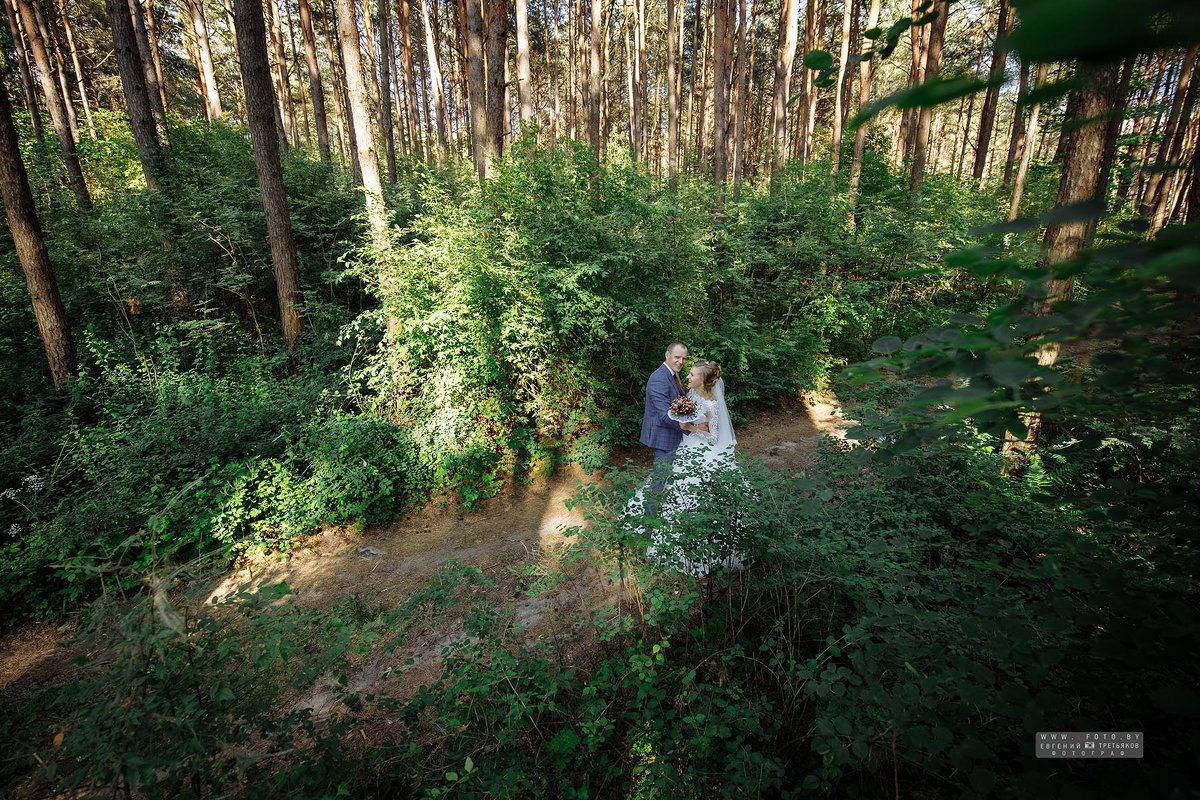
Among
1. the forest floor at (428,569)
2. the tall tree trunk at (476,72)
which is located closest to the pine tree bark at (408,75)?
the tall tree trunk at (476,72)

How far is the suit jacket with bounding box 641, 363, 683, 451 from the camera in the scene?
5562mm

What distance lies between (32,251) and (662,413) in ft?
29.9

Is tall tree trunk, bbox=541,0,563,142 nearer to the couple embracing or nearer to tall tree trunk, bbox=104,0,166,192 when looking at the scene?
tall tree trunk, bbox=104,0,166,192

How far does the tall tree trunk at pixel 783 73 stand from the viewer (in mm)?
13414

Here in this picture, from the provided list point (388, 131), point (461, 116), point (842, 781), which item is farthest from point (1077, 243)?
point (461, 116)

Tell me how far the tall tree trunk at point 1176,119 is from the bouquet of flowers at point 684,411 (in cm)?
352

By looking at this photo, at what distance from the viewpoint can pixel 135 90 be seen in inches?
394

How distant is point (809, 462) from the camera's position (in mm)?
7211

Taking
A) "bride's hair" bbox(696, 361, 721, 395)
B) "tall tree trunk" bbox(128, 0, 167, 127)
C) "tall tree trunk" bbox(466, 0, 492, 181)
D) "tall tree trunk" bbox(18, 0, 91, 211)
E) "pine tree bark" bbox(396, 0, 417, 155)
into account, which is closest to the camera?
"bride's hair" bbox(696, 361, 721, 395)

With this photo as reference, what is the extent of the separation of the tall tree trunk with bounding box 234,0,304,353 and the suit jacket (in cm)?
692

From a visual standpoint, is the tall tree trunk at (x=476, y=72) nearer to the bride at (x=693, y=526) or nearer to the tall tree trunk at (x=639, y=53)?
the bride at (x=693, y=526)

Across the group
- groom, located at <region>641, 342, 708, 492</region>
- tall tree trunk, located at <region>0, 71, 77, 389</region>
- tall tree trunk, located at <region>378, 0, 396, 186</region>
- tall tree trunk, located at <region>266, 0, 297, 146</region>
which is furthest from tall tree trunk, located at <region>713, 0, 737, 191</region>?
tall tree trunk, located at <region>266, 0, 297, 146</region>

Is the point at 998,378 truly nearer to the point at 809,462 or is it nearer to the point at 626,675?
the point at 626,675

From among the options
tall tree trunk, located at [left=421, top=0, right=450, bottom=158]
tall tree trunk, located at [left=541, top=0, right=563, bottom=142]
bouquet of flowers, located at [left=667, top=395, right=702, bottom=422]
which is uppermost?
tall tree trunk, located at [left=541, top=0, right=563, bottom=142]
